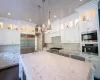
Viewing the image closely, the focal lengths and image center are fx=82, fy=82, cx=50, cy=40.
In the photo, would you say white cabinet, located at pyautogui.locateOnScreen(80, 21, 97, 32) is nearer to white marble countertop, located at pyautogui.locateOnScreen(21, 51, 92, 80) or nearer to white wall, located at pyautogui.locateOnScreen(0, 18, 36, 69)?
white marble countertop, located at pyautogui.locateOnScreen(21, 51, 92, 80)

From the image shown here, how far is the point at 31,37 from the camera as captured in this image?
5902mm

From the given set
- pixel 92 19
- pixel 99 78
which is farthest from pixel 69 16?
pixel 99 78

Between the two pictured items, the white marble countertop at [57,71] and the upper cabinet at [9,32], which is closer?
the white marble countertop at [57,71]

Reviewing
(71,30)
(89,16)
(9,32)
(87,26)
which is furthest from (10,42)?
(89,16)

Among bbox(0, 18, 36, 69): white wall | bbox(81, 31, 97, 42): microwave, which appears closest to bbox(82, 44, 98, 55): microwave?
bbox(81, 31, 97, 42): microwave

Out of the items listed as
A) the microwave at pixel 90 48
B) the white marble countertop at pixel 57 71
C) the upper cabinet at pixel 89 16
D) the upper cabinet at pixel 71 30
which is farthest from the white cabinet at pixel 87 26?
the white marble countertop at pixel 57 71

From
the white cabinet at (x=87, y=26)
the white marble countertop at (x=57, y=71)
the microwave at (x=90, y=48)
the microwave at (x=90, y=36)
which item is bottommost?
the white marble countertop at (x=57, y=71)

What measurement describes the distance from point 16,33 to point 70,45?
3.29 meters

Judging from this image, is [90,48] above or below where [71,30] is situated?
below

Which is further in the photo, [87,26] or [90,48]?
[87,26]

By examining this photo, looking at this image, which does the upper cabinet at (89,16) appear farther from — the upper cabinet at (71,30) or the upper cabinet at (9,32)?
the upper cabinet at (9,32)

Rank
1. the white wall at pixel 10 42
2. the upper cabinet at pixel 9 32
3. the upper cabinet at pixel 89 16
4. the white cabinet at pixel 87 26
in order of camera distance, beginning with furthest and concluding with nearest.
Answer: the upper cabinet at pixel 9 32 < the white wall at pixel 10 42 < the white cabinet at pixel 87 26 < the upper cabinet at pixel 89 16

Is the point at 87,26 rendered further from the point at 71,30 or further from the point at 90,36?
the point at 71,30

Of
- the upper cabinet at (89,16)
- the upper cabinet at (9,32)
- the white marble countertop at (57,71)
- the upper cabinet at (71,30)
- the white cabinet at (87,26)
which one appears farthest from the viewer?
the upper cabinet at (9,32)
